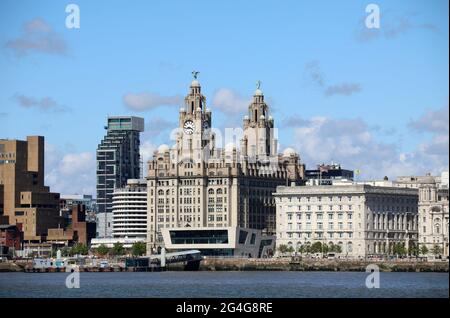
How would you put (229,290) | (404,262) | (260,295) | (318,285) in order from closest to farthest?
(260,295) → (229,290) → (318,285) → (404,262)

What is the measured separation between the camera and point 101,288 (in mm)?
132750

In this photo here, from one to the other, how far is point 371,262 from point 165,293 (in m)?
76.5

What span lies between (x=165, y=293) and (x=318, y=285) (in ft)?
65.3

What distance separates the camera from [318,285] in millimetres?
137000
